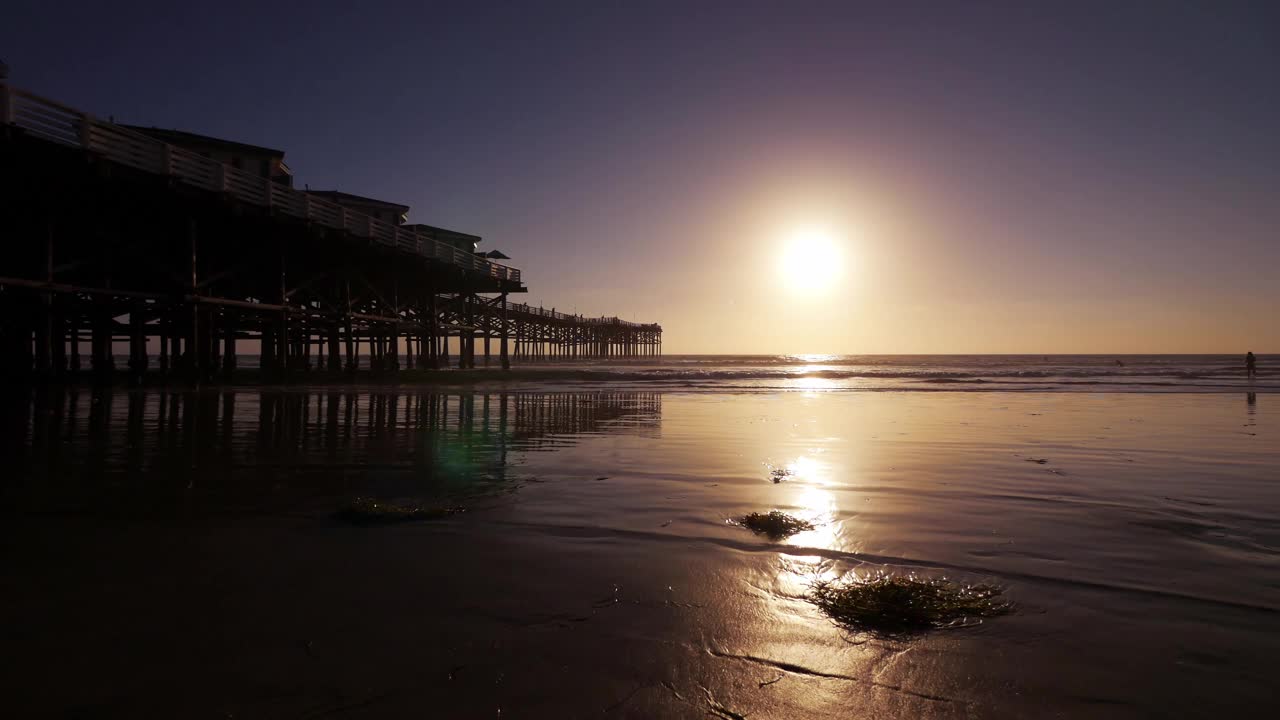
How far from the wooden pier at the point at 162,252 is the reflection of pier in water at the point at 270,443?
3.47 meters

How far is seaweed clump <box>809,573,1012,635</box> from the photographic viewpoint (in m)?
3.04

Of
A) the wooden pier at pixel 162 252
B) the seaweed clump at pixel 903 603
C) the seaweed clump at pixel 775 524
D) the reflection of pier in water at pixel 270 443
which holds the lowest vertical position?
the seaweed clump at pixel 903 603

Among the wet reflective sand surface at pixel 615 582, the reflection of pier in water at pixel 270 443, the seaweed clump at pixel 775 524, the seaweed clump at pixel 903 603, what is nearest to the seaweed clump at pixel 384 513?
the wet reflective sand surface at pixel 615 582

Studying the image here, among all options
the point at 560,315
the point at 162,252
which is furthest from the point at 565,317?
the point at 162,252

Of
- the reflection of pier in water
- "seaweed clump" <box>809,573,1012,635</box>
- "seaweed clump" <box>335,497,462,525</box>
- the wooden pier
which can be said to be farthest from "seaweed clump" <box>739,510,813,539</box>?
the wooden pier

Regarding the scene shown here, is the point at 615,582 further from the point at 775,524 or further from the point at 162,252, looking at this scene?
the point at 162,252

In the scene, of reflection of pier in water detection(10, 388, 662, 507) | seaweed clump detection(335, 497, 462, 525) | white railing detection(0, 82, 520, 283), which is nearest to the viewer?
seaweed clump detection(335, 497, 462, 525)

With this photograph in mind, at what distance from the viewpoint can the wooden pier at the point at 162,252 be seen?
15.0 metres

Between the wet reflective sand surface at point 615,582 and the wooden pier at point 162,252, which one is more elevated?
the wooden pier at point 162,252

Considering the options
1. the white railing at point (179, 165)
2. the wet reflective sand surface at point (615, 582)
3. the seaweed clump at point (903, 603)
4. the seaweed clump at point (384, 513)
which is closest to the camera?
the wet reflective sand surface at point (615, 582)

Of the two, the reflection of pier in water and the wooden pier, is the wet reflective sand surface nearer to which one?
the reflection of pier in water

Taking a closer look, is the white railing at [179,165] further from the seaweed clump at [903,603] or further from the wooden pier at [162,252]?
the seaweed clump at [903,603]

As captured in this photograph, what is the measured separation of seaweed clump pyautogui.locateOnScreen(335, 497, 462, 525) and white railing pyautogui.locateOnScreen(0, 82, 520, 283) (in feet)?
46.8

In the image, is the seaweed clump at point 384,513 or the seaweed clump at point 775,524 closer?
the seaweed clump at point 775,524
